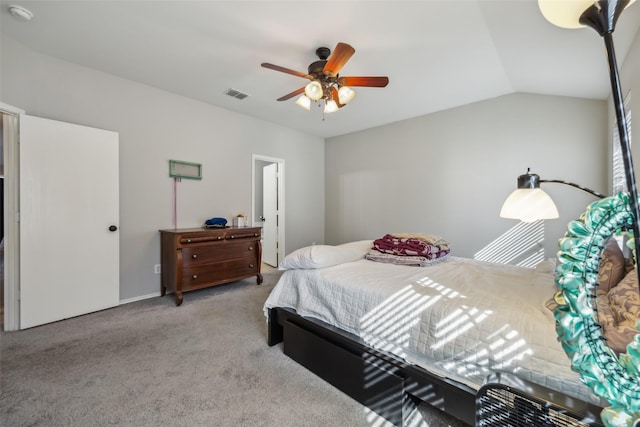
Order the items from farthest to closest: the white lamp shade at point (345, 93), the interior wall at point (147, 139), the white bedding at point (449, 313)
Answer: the interior wall at point (147, 139), the white lamp shade at point (345, 93), the white bedding at point (449, 313)

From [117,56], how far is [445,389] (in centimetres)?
392

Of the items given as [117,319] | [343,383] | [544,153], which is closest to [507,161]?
[544,153]

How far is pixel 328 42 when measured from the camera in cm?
238

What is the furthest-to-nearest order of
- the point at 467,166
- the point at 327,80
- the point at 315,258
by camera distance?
the point at 467,166, the point at 327,80, the point at 315,258

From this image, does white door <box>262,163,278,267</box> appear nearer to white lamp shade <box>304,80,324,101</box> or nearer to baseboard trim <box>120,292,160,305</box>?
baseboard trim <box>120,292,160,305</box>

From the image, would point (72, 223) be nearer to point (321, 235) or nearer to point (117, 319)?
point (117, 319)

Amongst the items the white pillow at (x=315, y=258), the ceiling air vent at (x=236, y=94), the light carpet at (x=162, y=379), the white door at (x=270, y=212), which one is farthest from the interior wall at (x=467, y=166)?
the light carpet at (x=162, y=379)

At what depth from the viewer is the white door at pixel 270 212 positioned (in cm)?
503

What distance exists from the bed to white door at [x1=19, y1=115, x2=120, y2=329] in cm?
218

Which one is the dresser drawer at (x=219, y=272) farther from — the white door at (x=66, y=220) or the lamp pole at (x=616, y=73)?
the lamp pole at (x=616, y=73)

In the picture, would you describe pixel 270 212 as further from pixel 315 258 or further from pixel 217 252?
pixel 315 258

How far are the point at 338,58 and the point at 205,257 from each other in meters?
2.74

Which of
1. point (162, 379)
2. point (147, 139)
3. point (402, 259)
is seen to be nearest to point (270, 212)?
point (147, 139)

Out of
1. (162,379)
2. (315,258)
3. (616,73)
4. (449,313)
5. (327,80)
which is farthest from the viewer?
(327,80)
